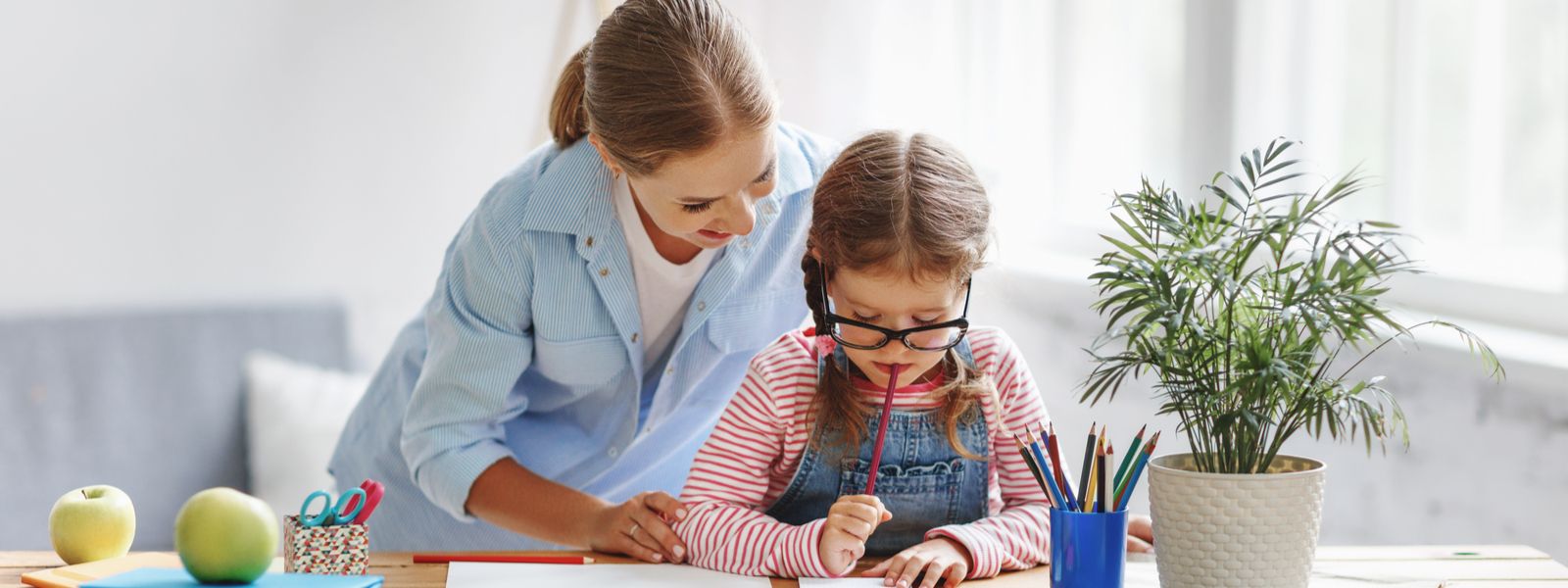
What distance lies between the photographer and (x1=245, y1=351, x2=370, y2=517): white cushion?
300 cm

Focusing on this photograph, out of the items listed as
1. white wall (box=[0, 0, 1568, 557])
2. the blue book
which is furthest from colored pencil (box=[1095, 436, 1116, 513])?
white wall (box=[0, 0, 1568, 557])

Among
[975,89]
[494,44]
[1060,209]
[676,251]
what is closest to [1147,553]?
[676,251]

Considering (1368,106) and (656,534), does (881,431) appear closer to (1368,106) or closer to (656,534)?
(656,534)

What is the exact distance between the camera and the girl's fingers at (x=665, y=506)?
4.45 feet

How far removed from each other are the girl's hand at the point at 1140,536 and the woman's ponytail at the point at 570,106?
29.1 inches

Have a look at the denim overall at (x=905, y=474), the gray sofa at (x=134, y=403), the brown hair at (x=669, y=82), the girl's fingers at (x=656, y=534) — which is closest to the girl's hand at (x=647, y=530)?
the girl's fingers at (x=656, y=534)

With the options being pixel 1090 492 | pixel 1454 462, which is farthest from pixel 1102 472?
pixel 1454 462

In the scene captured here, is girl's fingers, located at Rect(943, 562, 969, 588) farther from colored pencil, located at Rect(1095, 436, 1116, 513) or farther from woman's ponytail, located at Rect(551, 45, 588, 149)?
woman's ponytail, located at Rect(551, 45, 588, 149)

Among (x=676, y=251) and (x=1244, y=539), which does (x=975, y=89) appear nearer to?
(x=676, y=251)

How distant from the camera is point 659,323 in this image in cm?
171

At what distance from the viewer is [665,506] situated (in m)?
1.37

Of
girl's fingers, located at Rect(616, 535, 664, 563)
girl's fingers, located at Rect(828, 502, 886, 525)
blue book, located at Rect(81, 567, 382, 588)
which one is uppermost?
girl's fingers, located at Rect(828, 502, 886, 525)

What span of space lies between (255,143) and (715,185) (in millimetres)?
2178

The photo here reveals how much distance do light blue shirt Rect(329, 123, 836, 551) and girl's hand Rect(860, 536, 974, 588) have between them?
1.49 feet
